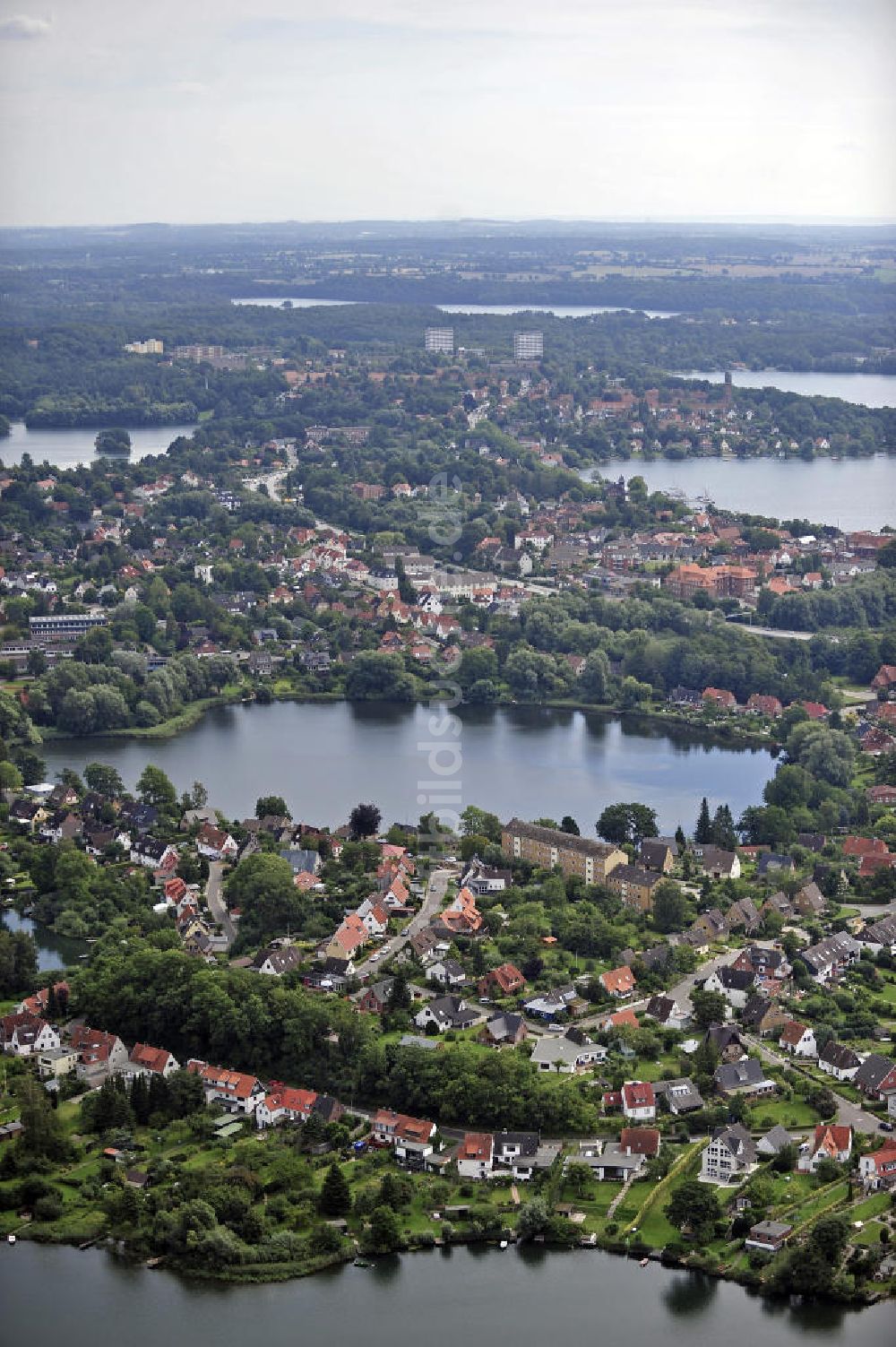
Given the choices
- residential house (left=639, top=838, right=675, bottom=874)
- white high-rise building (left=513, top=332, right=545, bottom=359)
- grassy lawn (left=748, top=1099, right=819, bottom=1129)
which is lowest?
grassy lawn (left=748, top=1099, right=819, bottom=1129)

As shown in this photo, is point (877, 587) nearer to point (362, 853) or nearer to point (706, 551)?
point (706, 551)

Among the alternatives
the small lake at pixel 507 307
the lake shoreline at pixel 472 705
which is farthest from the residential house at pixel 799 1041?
the small lake at pixel 507 307

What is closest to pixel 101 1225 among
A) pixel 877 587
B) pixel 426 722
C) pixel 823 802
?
pixel 823 802

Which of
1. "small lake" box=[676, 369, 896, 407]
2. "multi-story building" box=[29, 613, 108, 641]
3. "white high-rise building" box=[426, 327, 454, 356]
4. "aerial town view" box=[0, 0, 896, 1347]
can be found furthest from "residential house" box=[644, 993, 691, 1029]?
"white high-rise building" box=[426, 327, 454, 356]

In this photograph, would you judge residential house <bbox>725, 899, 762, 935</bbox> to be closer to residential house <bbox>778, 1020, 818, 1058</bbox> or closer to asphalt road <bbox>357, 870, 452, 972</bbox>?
residential house <bbox>778, 1020, 818, 1058</bbox>

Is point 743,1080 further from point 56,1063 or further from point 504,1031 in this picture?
point 56,1063

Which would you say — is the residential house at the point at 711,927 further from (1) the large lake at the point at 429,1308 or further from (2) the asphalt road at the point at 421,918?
(1) the large lake at the point at 429,1308

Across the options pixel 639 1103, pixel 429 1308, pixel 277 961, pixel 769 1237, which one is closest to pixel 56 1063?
pixel 277 961

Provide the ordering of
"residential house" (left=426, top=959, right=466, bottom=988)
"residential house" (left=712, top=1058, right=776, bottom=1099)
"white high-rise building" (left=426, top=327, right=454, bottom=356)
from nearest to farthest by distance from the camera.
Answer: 1. "residential house" (left=712, top=1058, right=776, bottom=1099)
2. "residential house" (left=426, top=959, right=466, bottom=988)
3. "white high-rise building" (left=426, top=327, right=454, bottom=356)

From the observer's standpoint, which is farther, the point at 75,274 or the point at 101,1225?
the point at 75,274
